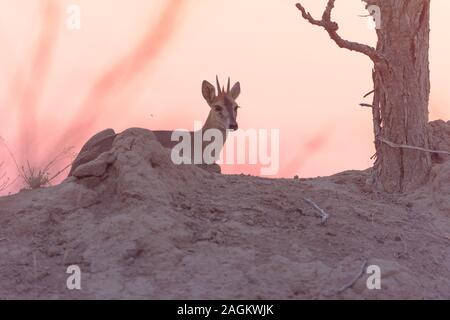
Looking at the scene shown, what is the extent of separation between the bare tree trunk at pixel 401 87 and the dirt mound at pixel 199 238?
127 cm

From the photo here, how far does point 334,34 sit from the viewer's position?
1000 centimetres

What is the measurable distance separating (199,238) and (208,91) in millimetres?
7015

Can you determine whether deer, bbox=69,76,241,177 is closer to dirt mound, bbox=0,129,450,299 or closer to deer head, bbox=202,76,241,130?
deer head, bbox=202,76,241,130

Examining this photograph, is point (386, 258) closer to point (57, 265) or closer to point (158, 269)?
point (158, 269)

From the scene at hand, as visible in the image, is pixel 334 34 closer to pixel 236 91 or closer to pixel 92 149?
pixel 236 91

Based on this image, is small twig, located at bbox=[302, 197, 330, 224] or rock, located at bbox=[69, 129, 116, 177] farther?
rock, located at bbox=[69, 129, 116, 177]

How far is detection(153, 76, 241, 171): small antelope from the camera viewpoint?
42.8ft

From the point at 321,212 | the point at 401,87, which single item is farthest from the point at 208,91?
the point at 321,212

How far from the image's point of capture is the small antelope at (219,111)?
13.0 m

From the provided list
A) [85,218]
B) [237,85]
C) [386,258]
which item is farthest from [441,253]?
[237,85]

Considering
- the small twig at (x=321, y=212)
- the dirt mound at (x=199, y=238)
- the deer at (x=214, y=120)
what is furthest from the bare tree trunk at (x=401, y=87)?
the deer at (x=214, y=120)

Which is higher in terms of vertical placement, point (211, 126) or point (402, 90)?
point (211, 126)

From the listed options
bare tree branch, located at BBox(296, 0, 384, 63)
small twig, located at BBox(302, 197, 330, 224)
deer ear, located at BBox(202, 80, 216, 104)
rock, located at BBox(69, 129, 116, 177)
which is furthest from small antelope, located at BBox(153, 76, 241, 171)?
small twig, located at BBox(302, 197, 330, 224)

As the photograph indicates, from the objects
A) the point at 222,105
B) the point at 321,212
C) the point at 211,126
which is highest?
the point at 222,105
